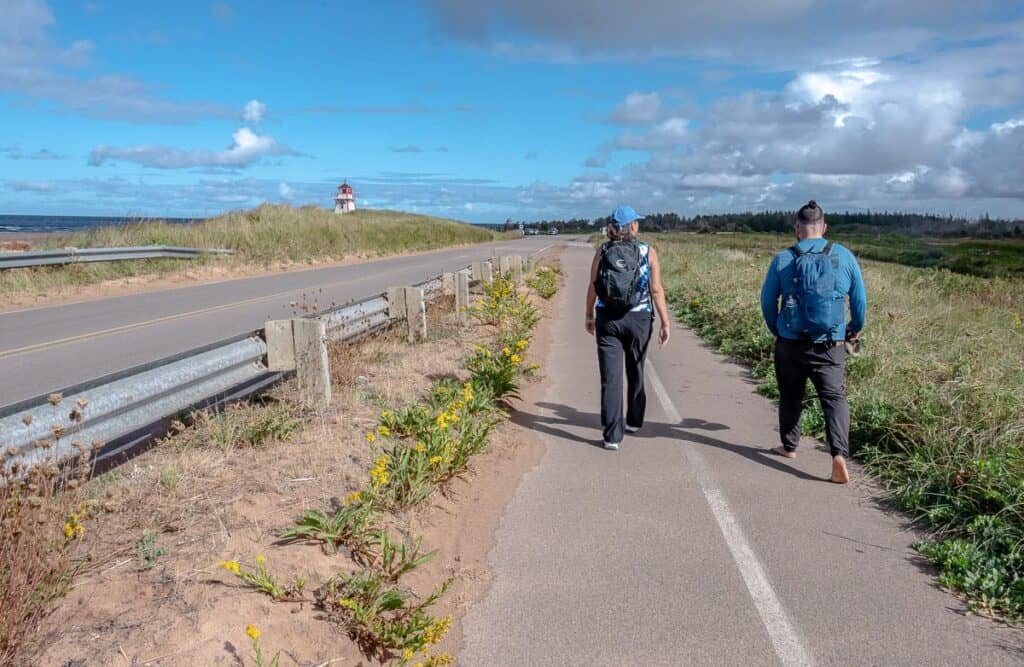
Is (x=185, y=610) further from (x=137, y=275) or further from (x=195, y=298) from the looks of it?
(x=137, y=275)

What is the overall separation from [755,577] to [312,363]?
4073 millimetres

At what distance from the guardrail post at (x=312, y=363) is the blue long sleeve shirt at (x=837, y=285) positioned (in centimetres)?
366

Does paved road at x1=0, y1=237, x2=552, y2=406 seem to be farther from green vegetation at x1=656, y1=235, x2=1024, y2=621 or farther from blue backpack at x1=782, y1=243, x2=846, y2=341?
green vegetation at x1=656, y1=235, x2=1024, y2=621

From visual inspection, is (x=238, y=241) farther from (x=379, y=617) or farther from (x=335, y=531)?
(x=379, y=617)

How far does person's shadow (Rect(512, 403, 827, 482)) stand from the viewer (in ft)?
22.2

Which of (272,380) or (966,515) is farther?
(272,380)

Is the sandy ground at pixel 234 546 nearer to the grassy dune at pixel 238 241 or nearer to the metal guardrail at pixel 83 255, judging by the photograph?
the metal guardrail at pixel 83 255

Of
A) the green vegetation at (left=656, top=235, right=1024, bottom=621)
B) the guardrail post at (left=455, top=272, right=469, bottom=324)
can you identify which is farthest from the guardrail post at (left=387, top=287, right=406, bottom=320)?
the green vegetation at (left=656, top=235, right=1024, bottom=621)

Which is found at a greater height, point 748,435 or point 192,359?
point 192,359

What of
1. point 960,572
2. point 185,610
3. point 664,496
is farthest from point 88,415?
point 960,572

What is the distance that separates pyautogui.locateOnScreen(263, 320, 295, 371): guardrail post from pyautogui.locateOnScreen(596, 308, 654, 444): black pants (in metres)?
2.63

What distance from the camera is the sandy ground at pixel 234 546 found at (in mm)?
3438

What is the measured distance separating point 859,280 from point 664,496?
2169mm

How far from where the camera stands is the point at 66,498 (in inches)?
144
